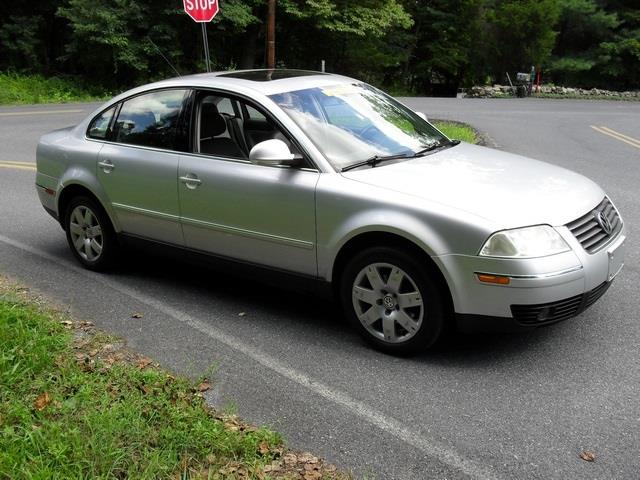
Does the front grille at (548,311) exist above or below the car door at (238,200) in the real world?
below

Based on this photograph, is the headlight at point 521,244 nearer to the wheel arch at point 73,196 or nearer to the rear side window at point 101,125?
the wheel arch at point 73,196

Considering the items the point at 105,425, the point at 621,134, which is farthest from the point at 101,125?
the point at 621,134

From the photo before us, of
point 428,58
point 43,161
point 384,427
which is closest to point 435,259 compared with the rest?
point 384,427

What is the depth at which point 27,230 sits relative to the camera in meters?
7.30

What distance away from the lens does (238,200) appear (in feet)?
15.4

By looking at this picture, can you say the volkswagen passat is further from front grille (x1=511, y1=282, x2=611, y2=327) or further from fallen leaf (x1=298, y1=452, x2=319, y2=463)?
fallen leaf (x1=298, y1=452, x2=319, y2=463)

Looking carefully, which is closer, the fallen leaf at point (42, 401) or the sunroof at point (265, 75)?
the fallen leaf at point (42, 401)

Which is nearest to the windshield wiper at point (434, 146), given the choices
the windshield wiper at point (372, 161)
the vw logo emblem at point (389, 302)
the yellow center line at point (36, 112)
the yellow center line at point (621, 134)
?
the windshield wiper at point (372, 161)

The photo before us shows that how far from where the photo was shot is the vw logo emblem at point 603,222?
162 inches

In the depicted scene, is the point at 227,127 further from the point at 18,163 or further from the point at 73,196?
the point at 18,163

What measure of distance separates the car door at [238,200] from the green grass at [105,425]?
119 cm

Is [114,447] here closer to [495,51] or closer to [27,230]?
[27,230]

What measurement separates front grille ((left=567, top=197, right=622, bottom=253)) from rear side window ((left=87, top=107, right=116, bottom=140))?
3861 mm

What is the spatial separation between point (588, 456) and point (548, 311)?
0.89 meters
